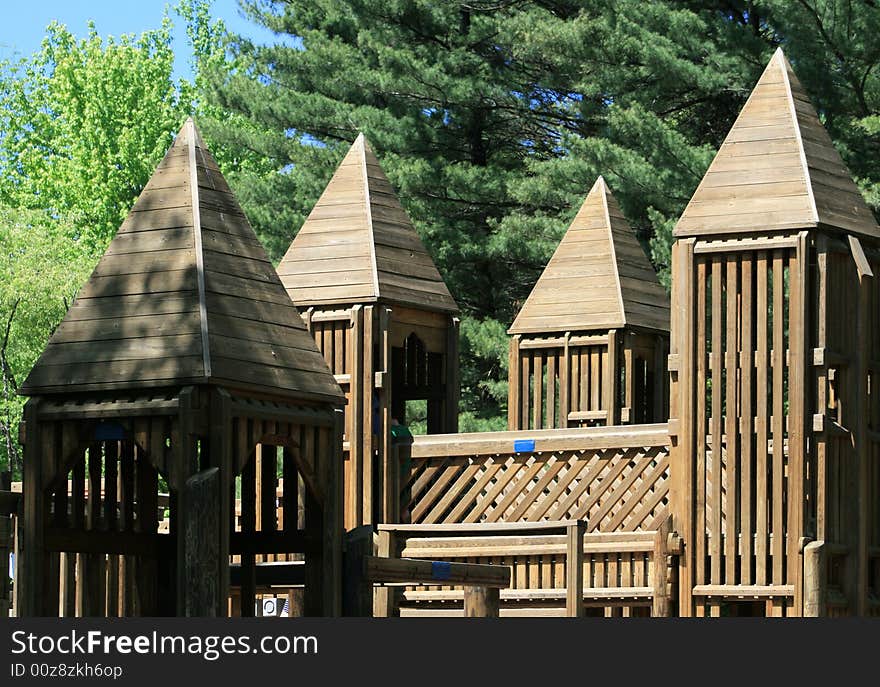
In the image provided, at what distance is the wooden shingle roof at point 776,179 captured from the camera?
601 inches

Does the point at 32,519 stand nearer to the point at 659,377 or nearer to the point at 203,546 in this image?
the point at 203,546

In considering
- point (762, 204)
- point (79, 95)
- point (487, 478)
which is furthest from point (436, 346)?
point (79, 95)

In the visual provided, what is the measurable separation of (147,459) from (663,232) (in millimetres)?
16351

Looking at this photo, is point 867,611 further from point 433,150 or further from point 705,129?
point 433,150

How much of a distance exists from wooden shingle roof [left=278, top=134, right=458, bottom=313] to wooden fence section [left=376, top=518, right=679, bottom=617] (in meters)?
2.70

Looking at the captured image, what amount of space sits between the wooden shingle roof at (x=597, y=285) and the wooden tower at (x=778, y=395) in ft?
13.3

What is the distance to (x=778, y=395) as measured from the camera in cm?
1512

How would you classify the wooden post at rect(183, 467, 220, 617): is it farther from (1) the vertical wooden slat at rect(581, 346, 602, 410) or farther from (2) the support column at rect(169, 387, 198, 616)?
(1) the vertical wooden slat at rect(581, 346, 602, 410)

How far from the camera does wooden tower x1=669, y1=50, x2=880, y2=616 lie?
14.9 m

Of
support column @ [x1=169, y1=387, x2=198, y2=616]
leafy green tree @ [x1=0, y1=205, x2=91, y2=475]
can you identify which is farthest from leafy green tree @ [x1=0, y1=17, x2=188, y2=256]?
support column @ [x1=169, y1=387, x2=198, y2=616]

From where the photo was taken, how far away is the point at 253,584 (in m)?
12.6

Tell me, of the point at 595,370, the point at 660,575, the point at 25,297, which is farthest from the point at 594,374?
the point at 25,297

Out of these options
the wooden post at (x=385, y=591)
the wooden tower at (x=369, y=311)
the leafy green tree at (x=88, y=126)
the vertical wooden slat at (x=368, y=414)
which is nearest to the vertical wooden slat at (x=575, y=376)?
the wooden tower at (x=369, y=311)

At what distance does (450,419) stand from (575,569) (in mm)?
4279
